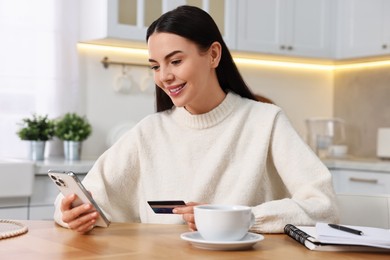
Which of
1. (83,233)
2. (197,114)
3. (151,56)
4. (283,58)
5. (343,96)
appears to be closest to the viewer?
(83,233)

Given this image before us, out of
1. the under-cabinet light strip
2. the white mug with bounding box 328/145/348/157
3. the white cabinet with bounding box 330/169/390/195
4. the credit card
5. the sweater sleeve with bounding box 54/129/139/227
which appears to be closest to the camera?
the credit card

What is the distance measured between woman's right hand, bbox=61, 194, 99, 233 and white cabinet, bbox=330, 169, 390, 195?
2.45 m

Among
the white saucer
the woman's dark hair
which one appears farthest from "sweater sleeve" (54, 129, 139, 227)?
the white saucer

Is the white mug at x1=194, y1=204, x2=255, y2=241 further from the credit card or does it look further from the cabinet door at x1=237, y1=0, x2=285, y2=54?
the cabinet door at x1=237, y1=0, x2=285, y2=54

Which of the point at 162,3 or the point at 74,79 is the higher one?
the point at 162,3

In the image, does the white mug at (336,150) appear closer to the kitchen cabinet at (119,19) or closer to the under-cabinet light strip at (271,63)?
the under-cabinet light strip at (271,63)

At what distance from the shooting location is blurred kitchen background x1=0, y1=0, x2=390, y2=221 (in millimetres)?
3686

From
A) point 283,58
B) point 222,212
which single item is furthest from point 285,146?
point 283,58

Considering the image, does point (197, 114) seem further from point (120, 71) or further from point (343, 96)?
point (343, 96)

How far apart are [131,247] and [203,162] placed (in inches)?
25.3

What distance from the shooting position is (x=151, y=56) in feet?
6.05

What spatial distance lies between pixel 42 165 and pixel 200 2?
142 centimetres

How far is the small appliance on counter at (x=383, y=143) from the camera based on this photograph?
432 cm

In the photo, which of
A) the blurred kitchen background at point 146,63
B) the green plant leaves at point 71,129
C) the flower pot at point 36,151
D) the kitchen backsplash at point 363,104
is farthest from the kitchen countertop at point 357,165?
the flower pot at point 36,151
